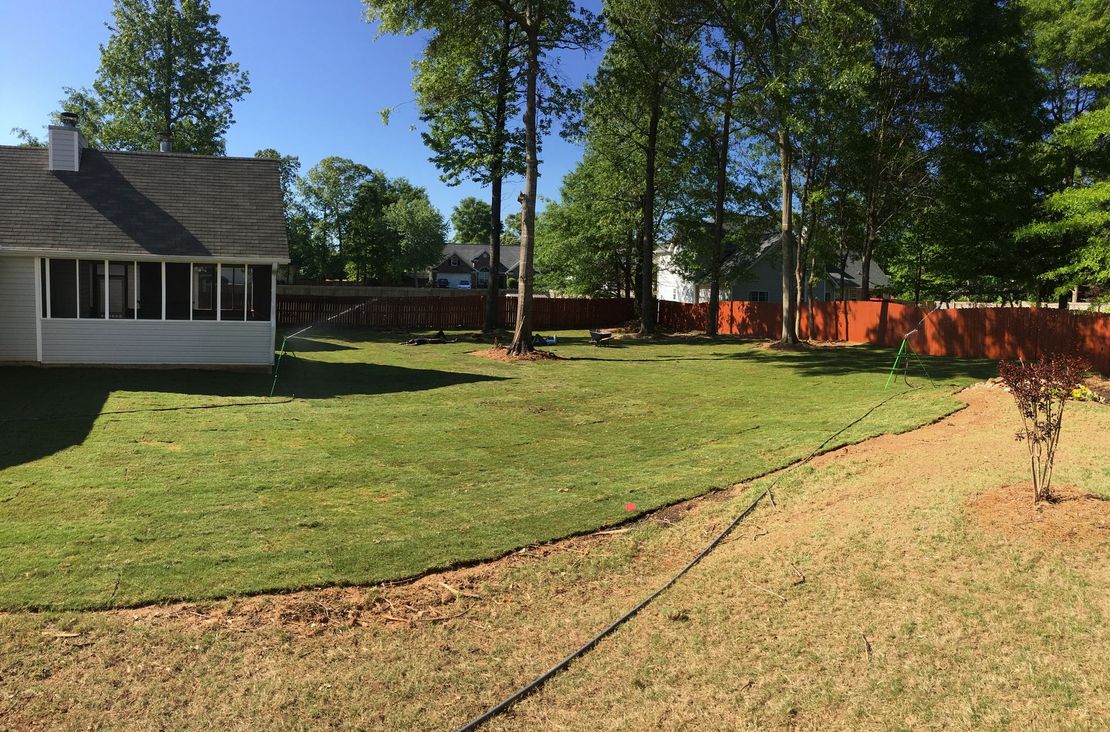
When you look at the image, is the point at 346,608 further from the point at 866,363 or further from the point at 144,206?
the point at 866,363

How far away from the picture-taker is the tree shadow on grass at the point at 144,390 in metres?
8.83

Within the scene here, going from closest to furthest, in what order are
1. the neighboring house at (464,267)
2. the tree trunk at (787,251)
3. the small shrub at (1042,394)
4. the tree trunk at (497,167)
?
the small shrub at (1042,394)
the tree trunk at (787,251)
the tree trunk at (497,167)
the neighboring house at (464,267)

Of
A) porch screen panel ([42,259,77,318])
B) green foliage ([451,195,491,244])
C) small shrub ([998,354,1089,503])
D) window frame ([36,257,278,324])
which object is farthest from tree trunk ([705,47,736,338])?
green foliage ([451,195,491,244])

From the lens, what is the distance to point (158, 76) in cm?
3391

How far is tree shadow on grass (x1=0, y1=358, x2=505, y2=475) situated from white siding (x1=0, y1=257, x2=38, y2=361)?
0.47m

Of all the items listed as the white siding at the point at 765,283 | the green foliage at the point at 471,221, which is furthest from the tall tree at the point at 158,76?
the green foliage at the point at 471,221

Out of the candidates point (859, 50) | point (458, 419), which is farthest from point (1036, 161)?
point (458, 419)

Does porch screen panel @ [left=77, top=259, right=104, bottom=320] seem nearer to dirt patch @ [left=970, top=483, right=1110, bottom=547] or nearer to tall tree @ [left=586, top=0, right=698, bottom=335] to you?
dirt patch @ [left=970, top=483, right=1110, bottom=547]

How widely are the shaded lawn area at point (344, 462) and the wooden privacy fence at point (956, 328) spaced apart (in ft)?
13.2

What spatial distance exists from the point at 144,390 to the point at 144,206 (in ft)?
17.9

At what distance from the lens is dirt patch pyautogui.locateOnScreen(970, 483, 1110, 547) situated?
511 centimetres

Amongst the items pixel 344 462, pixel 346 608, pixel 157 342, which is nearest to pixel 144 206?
pixel 157 342

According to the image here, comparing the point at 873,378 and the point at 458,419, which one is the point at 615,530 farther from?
the point at 873,378

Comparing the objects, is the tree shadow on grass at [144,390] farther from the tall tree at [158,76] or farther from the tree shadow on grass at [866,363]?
the tall tree at [158,76]
